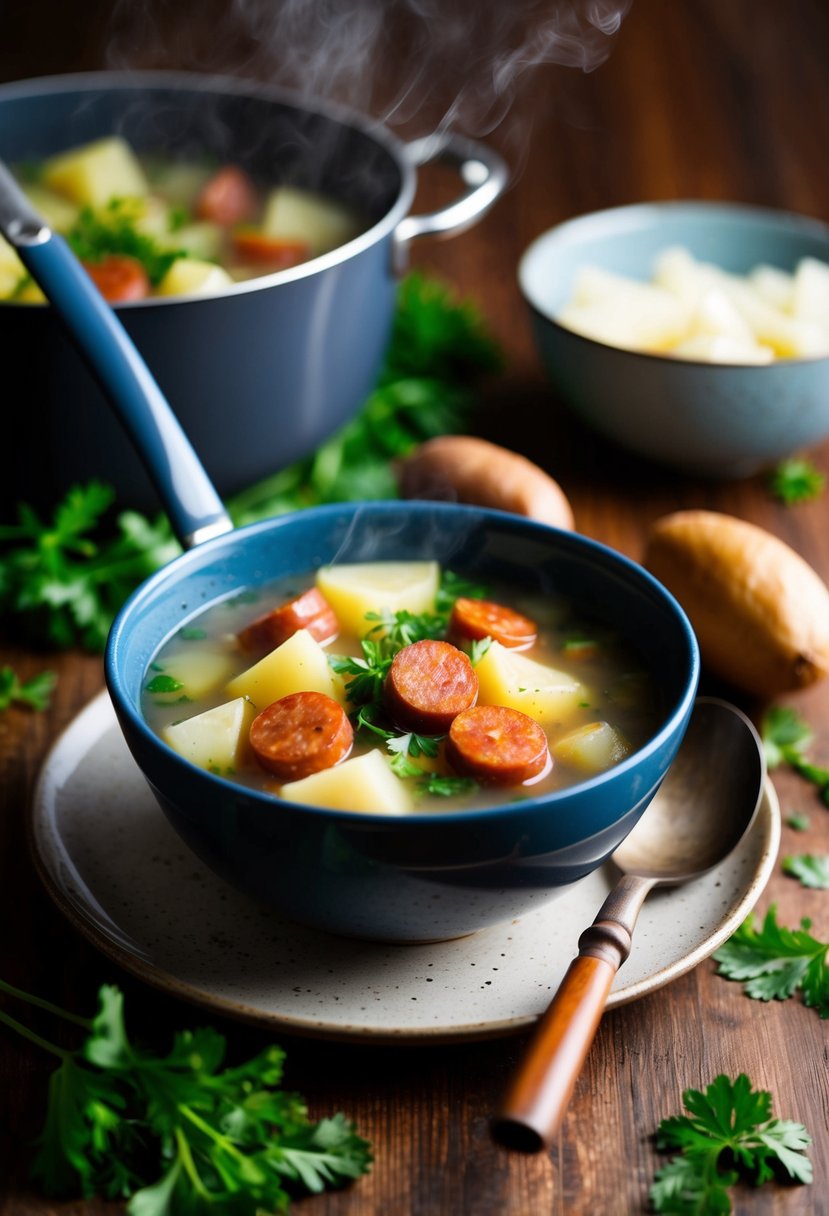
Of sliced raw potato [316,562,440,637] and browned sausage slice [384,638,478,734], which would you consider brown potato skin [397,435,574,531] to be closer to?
sliced raw potato [316,562,440,637]

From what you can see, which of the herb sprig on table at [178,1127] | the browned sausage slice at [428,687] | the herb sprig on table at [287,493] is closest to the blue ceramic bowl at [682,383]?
the herb sprig on table at [287,493]

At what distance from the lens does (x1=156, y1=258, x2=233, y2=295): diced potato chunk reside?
8.51 feet

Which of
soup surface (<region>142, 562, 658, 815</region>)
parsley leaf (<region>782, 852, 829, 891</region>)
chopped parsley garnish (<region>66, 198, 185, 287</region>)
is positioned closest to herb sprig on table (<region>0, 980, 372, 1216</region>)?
soup surface (<region>142, 562, 658, 815</region>)

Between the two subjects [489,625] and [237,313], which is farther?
[237,313]

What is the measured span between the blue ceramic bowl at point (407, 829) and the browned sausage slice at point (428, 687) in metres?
0.24

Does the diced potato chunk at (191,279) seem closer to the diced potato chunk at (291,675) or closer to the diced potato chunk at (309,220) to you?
the diced potato chunk at (309,220)

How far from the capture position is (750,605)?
7.16 feet

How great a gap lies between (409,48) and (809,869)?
4.02m

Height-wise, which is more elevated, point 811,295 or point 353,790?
point 353,790

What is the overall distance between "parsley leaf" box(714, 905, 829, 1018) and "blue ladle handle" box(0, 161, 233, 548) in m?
0.93

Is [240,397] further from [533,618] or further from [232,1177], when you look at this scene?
[232,1177]

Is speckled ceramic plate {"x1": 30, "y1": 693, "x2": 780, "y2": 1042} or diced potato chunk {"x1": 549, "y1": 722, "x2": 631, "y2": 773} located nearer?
speckled ceramic plate {"x1": 30, "y1": 693, "x2": 780, "y2": 1042}

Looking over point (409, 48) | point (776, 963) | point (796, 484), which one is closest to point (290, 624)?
point (776, 963)

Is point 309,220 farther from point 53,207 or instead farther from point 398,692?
point 398,692
